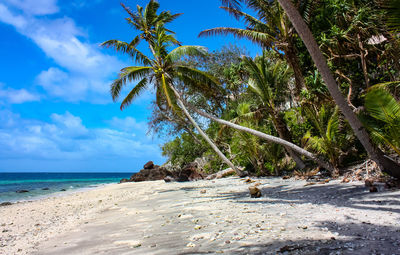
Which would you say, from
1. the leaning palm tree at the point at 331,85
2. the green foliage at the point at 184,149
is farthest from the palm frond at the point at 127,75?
the green foliage at the point at 184,149

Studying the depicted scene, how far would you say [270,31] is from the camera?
12.3 meters

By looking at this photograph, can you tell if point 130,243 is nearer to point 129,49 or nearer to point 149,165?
point 129,49

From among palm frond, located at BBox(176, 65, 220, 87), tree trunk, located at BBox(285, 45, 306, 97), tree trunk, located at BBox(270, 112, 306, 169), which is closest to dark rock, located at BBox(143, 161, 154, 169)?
palm frond, located at BBox(176, 65, 220, 87)

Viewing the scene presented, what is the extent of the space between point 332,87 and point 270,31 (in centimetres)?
786

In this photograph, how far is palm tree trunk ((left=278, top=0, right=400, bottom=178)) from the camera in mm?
5010

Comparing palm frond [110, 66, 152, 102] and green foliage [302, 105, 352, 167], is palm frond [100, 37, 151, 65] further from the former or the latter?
green foliage [302, 105, 352, 167]

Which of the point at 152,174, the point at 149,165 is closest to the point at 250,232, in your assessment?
the point at 152,174

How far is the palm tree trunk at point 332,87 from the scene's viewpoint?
501 cm

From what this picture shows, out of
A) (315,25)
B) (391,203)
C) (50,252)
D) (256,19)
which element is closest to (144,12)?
(256,19)

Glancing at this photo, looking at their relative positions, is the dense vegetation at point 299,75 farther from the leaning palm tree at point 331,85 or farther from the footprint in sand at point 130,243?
the footprint in sand at point 130,243

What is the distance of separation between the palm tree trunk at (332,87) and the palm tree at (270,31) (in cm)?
575

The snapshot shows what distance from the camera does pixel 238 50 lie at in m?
21.8

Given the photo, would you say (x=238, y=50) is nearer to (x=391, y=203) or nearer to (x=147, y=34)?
(x=147, y=34)

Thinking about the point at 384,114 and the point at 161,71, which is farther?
the point at 161,71
